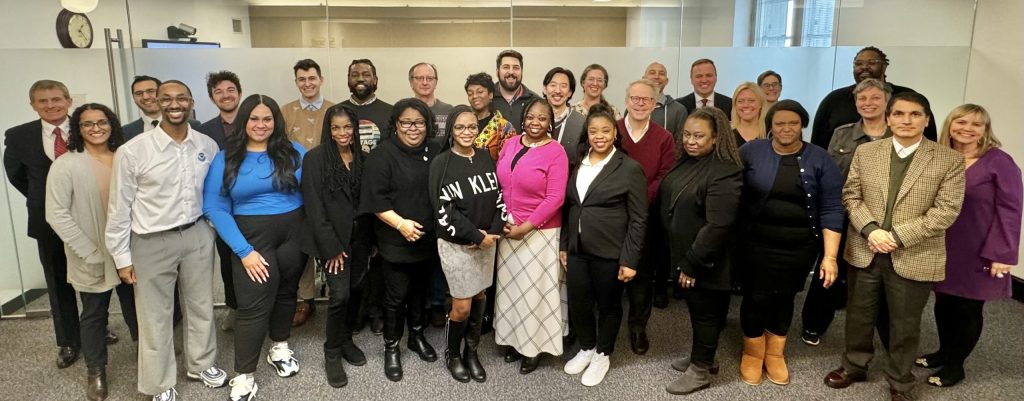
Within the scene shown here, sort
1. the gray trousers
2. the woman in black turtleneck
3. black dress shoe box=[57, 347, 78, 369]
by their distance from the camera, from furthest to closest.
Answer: black dress shoe box=[57, 347, 78, 369] → the woman in black turtleneck → the gray trousers

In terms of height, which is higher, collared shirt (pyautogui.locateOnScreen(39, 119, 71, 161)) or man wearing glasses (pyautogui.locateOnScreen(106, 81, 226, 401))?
collared shirt (pyautogui.locateOnScreen(39, 119, 71, 161))

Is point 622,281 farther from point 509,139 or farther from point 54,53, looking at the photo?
point 54,53

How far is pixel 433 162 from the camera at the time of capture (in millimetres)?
2771

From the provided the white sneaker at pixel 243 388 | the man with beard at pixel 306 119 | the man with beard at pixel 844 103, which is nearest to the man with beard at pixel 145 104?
the man with beard at pixel 306 119

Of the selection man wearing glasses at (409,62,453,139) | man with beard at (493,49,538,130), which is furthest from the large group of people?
man wearing glasses at (409,62,453,139)

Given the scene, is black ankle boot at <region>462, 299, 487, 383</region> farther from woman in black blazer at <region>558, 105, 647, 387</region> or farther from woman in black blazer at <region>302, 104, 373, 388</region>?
woman in black blazer at <region>302, 104, 373, 388</region>

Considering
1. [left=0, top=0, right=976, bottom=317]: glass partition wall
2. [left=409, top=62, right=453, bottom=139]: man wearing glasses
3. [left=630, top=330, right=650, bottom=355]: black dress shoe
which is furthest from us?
[left=0, top=0, right=976, bottom=317]: glass partition wall

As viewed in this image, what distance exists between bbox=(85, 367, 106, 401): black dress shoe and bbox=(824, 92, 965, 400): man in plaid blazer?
3.76m

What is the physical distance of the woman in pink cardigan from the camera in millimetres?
2785

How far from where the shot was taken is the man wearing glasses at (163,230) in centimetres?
256

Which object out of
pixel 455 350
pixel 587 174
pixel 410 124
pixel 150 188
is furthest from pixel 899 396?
pixel 150 188

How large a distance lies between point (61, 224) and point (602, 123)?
8.37 ft

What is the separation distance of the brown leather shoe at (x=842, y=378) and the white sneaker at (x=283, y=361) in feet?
9.27

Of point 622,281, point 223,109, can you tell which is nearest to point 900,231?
point 622,281
